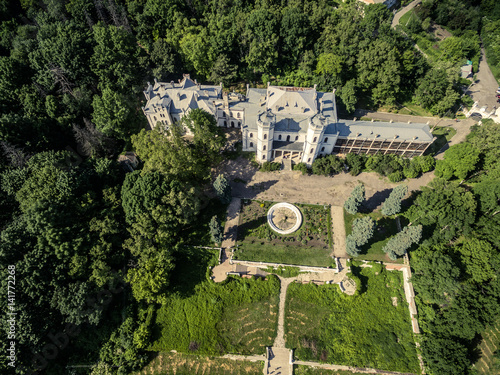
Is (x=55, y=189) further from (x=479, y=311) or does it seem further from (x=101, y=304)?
(x=479, y=311)

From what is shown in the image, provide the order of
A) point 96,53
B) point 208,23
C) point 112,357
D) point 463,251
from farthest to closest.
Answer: point 208,23, point 96,53, point 463,251, point 112,357

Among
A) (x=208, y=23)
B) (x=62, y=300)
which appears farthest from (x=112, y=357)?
(x=208, y=23)

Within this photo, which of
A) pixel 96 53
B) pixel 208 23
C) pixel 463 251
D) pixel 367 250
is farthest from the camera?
pixel 208 23

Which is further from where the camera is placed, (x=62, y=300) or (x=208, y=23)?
(x=208, y=23)

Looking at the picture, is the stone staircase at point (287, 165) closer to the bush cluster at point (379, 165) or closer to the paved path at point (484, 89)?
the bush cluster at point (379, 165)

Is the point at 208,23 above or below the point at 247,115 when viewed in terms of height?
above
